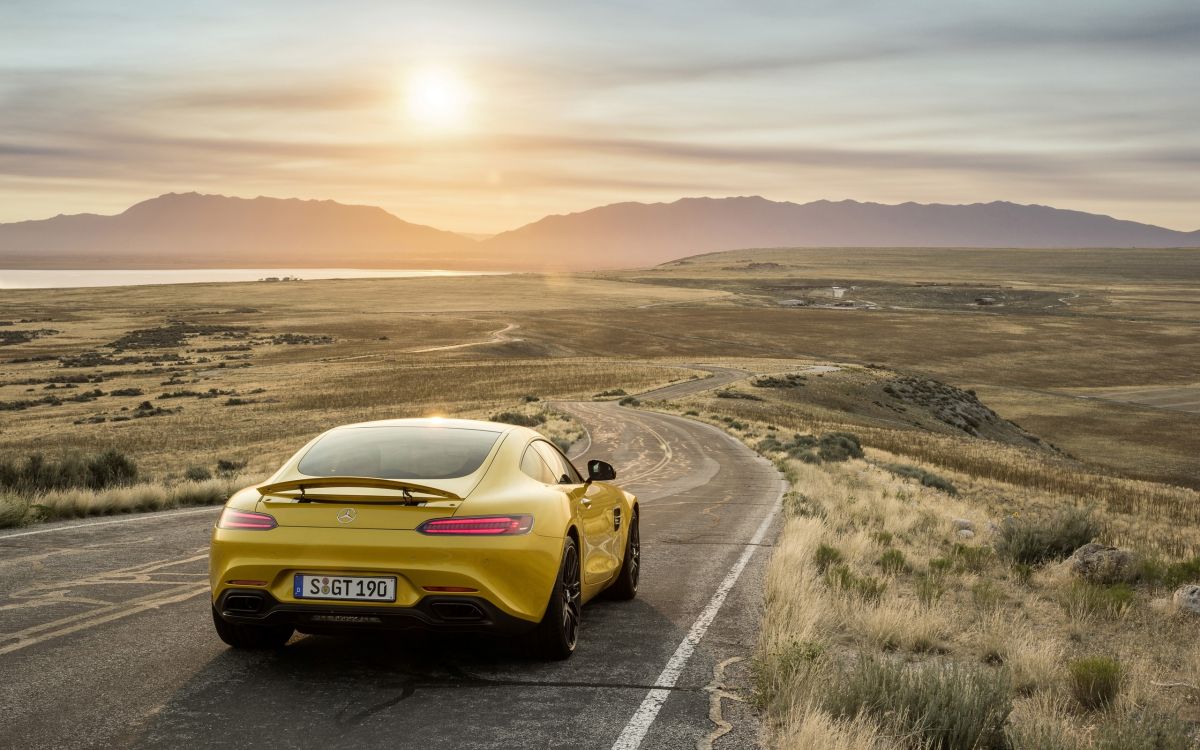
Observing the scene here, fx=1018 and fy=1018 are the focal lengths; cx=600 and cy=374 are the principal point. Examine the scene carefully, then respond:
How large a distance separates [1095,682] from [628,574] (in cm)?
393

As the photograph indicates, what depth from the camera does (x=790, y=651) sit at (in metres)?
6.51

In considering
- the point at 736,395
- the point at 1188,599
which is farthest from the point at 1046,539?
the point at 736,395

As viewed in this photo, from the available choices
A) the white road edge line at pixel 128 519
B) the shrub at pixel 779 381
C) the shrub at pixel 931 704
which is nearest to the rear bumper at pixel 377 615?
the shrub at pixel 931 704

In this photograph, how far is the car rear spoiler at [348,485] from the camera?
635 centimetres

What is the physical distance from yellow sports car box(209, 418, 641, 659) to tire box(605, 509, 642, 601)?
1.85 meters

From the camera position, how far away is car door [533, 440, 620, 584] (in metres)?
7.73

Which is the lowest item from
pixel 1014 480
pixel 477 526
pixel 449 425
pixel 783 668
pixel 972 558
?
pixel 1014 480

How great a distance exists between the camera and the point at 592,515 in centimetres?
802

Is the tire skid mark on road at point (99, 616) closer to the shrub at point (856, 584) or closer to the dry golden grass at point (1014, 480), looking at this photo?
the shrub at point (856, 584)

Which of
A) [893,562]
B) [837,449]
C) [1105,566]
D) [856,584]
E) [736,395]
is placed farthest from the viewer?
[736,395]

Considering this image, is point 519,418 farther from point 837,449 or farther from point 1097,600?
point 1097,600

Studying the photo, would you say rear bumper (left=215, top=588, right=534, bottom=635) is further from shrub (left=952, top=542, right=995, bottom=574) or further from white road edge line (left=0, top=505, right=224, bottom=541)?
shrub (left=952, top=542, right=995, bottom=574)

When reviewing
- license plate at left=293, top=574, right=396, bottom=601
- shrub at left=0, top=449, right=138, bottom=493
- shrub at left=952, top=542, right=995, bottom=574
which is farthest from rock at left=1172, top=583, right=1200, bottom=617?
shrub at left=0, top=449, right=138, bottom=493

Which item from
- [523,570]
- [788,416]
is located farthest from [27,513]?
[788,416]
